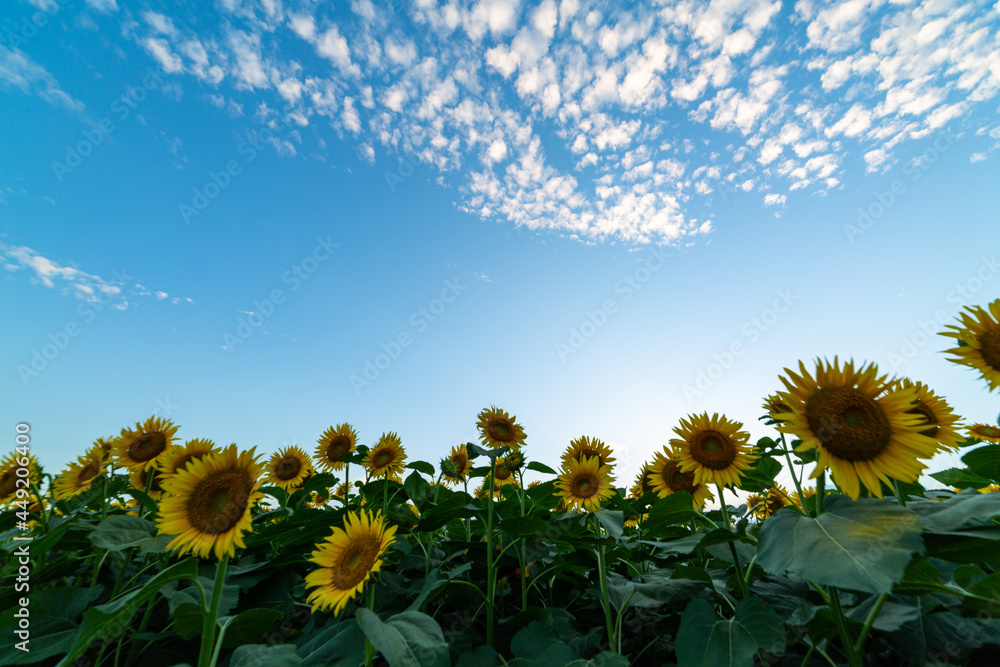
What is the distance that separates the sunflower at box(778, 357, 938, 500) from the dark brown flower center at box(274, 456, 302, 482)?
197 inches

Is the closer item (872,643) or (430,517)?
(872,643)

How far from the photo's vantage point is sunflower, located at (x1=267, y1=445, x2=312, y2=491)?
202 inches

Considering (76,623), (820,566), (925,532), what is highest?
(925,532)

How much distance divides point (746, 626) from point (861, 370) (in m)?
1.20

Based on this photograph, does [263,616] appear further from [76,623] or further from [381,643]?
[76,623]

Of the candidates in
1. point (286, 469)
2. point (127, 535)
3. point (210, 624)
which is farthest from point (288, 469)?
point (210, 624)

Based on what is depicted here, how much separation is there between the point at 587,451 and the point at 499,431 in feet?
2.85

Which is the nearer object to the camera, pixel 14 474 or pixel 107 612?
pixel 107 612

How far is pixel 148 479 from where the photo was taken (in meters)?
3.32

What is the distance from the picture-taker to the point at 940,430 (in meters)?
2.26

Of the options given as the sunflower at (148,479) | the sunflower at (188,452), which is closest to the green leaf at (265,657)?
the sunflower at (188,452)

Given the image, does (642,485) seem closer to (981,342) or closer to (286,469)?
(981,342)

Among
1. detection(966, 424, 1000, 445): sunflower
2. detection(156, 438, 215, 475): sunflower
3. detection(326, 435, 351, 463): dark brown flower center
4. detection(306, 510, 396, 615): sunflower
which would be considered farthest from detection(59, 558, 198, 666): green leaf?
detection(966, 424, 1000, 445): sunflower

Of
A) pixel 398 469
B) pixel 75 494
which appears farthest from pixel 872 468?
pixel 75 494
